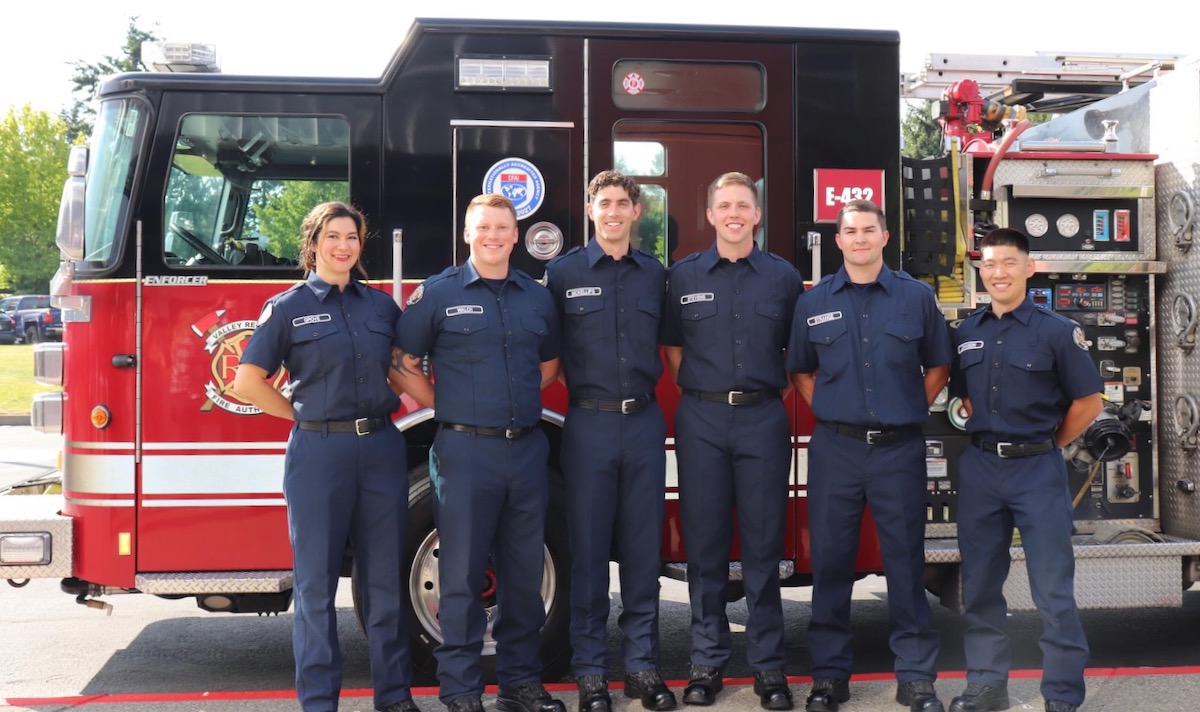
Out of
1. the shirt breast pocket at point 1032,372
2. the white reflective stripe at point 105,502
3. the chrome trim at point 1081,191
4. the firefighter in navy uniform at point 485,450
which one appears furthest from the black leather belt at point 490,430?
the chrome trim at point 1081,191

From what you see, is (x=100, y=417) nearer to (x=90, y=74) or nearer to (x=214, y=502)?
(x=214, y=502)

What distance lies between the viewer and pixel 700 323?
458 centimetres

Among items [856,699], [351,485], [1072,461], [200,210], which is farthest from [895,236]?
[200,210]

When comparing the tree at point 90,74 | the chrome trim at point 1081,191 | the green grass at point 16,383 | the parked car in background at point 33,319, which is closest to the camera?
the chrome trim at point 1081,191

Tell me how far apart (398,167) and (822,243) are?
1.93 meters

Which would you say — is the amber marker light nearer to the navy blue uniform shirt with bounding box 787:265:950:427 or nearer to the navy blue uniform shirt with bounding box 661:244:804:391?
the navy blue uniform shirt with bounding box 661:244:804:391

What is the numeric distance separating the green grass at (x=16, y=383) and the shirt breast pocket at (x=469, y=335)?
36.4 feet

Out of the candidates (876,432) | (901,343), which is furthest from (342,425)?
(901,343)

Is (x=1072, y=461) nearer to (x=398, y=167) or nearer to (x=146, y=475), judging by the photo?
(x=398, y=167)

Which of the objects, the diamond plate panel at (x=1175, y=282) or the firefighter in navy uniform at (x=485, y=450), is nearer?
the firefighter in navy uniform at (x=485, y=450)

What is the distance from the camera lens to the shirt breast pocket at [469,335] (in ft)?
14.2

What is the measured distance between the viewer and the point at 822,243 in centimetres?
504

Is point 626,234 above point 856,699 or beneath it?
above

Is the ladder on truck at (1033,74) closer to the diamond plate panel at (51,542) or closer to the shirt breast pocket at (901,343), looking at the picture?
the shirt breast pocket at (901,343)
